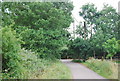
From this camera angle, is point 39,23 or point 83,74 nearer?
point 83,74

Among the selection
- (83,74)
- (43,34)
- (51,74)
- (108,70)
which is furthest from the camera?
(43,34)

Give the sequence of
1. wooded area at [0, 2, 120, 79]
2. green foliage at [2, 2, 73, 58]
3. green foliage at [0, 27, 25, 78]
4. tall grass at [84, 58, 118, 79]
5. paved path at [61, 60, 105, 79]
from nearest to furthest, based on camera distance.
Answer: green foliage at [0, 27, 25, 78] < wooded area at [0, 2, 120, 79] < tall grass at [84, 58, 118, 79] < paved path at [61, 60, 105, 79] < green foliage at [2, 2, 73, 58]

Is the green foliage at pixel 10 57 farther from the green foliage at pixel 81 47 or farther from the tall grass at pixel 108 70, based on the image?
the green foliage at pixel 81 47

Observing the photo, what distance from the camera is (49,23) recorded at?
354 inches

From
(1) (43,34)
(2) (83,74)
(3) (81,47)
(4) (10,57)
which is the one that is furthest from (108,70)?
(3) (81,47)

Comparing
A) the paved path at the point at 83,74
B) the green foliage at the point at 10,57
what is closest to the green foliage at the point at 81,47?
the paved path at the point at 83,74

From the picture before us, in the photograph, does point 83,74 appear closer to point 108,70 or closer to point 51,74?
point 108,70

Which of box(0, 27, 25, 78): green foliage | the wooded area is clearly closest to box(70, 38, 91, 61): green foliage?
the wooded area

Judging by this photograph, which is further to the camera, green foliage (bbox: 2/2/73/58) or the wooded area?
green foliage (bbox: 2/2/73/58)

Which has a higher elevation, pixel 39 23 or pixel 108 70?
pixel 39 23

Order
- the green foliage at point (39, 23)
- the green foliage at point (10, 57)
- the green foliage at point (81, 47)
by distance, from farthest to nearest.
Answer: the green foliage at point (81, 47)
the green foliage at point (39, 23)
the green foliage at point (10, 57)

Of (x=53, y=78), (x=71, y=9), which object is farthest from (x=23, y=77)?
(x=71, y=9)

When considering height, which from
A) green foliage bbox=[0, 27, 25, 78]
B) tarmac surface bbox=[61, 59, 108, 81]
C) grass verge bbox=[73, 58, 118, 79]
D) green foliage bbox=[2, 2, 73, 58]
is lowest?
tarmac surface bbox=[61, 59, 108, 81]

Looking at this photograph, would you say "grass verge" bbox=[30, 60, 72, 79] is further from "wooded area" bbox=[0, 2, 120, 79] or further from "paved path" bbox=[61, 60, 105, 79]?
"paved path" bbox=[61, 60, 105, 79]
